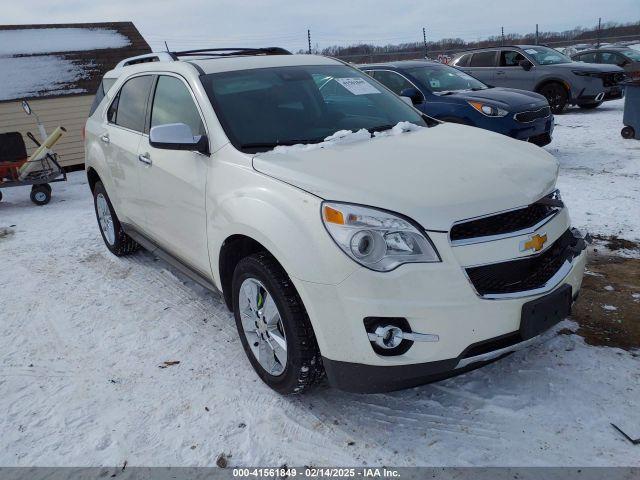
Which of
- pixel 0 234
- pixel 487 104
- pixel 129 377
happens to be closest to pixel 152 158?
pixel 129 377

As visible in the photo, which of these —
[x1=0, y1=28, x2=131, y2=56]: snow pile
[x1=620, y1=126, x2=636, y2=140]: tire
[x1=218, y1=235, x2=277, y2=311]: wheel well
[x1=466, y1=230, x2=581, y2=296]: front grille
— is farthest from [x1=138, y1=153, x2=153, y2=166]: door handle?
[x1=0, y1=28, x2=131, y2=56]: snow pile

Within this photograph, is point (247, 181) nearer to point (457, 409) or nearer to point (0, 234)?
point (457, 409)

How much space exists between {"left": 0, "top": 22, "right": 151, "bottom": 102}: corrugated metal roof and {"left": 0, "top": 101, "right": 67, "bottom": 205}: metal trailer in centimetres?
464

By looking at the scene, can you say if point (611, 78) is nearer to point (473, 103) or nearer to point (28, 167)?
point (473, 103)

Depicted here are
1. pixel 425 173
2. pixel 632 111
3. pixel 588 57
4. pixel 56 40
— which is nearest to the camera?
pixel 425 173

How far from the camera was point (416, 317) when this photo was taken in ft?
7.56

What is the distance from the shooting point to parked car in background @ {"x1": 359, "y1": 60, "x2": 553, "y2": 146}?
24.6 ft

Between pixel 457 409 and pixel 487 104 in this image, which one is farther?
pixel 487 104

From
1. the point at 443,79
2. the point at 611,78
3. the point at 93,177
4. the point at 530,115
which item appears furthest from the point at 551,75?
the point at 93,177

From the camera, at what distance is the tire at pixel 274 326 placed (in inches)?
102

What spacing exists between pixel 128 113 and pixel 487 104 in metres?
5.15

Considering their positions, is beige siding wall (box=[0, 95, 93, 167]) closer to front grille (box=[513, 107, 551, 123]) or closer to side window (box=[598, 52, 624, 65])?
front grille (box=[513, 107, 551, 123])

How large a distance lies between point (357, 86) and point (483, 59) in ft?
35.4

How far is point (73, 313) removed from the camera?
4.23 metres
